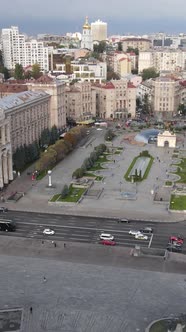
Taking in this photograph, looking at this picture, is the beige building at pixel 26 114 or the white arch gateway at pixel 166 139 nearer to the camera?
the beige building at pixel 26 114

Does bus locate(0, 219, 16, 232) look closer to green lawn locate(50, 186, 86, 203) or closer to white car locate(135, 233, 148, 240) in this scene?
green lawn locate(50, 186, 86, 203)

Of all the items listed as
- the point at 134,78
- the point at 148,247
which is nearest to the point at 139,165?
the point at 148,247

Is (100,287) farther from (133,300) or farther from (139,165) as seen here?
(139,165)

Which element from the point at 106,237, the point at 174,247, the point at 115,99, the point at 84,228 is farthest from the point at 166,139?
the point at 174,247

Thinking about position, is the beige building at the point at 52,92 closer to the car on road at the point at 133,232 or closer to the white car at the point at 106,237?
the car on road at the point at 133,232

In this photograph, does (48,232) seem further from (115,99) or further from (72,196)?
(115,99)

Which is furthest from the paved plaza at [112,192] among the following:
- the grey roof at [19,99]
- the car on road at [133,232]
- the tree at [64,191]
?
the grey roof at [19,99]

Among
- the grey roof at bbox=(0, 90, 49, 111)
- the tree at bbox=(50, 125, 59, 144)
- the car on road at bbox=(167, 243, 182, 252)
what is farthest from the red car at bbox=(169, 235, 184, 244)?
the tree at bbox=(50, 125, 59, 144)
